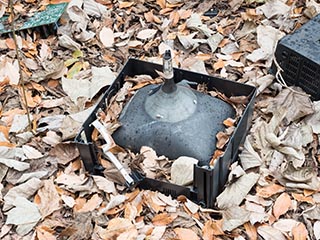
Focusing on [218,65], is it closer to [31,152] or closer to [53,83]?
[53,83]

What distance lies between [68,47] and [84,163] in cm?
82

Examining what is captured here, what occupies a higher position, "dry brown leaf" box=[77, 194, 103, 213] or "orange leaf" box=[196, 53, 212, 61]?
"orange leaf" box=[196, 53, 212, 61]

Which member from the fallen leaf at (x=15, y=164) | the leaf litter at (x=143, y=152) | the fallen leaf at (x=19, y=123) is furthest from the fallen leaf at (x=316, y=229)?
the fallen leaf at (x=19, y=123)

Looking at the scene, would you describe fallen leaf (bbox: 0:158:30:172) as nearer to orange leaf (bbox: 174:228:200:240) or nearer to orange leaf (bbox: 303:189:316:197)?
orange leaf (bbox: 174:228:200:240)

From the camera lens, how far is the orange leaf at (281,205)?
6.17ft

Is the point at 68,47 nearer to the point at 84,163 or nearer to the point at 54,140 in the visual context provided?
the point at 54,140

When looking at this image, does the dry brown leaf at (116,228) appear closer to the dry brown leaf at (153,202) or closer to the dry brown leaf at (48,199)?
the dry brown leaf at (153,202)

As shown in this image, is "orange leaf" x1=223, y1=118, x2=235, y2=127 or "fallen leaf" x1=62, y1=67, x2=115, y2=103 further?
"fallen leaf" x1=62, y1=67, x2=115, y2=103

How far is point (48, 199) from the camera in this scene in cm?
193

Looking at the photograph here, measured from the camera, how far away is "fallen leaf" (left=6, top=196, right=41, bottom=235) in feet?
6.12

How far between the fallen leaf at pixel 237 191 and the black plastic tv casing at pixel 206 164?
3cm

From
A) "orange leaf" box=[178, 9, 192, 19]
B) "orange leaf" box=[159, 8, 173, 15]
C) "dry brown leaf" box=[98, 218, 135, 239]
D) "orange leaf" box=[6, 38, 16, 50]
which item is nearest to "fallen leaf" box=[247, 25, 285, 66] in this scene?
"orange leaf" box=[178, 9, 192, 19]

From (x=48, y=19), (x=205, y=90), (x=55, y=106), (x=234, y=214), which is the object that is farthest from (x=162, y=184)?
(x=48, y=19)

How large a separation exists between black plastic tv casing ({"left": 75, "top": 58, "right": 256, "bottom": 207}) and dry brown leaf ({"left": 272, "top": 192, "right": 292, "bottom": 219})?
20 cm
